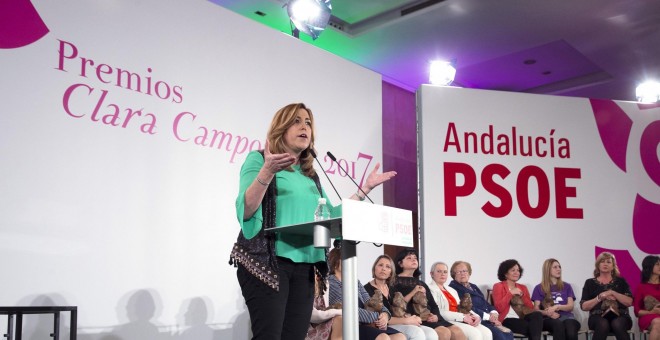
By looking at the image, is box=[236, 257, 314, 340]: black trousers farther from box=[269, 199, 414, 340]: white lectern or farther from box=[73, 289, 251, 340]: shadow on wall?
box=[73, 289, 251, 340]: shadow on wall

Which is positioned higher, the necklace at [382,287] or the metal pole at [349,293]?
the metal pole at [349,293]

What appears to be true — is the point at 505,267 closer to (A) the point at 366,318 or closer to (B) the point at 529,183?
(B) the point at 529,183

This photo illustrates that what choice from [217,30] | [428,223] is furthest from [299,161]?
[428,223]

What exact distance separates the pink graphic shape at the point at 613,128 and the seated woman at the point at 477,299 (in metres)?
2.29

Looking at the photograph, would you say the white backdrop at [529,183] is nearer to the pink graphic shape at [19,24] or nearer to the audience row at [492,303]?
the audience row at [492,303]

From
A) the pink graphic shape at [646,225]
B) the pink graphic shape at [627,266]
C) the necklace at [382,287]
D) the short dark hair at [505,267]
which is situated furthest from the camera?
the pink graphic shape at [646,225]

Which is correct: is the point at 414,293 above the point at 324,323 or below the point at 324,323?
above

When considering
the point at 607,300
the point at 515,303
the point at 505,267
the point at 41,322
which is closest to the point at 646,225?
the point at 607,300

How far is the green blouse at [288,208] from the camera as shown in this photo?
7.41ft

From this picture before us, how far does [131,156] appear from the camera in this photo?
451 centimetres

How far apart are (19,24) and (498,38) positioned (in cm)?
484

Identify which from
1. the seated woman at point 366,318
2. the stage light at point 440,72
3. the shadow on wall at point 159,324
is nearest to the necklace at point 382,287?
the seated woman at point 366,318

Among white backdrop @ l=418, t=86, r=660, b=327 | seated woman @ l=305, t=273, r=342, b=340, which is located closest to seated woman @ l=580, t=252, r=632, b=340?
white backdrop @ l=418, t=86, r=660, b=327

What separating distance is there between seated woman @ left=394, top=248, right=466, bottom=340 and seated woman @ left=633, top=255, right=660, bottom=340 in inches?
76.4
